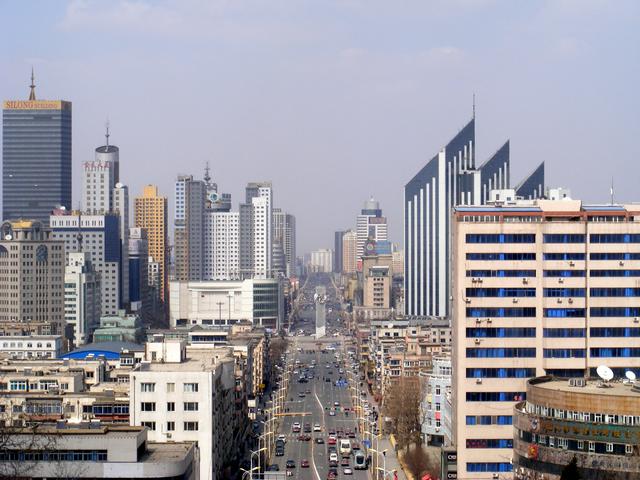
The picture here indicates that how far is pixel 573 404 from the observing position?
39562 millimetres

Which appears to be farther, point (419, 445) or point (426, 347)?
point (426, 347)

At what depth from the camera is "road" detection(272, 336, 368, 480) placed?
65625mm

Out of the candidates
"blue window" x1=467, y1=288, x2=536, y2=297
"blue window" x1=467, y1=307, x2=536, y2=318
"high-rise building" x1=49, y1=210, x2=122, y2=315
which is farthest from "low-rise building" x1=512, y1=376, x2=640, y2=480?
"high-rise building" x1=49, y1=210, x2=122, y2=315

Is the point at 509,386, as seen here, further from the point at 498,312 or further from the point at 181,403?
the point at 181,403

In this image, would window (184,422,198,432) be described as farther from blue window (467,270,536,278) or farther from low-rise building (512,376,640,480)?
low-rise building (512,376,640,480)

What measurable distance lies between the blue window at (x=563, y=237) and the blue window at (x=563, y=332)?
330 cm

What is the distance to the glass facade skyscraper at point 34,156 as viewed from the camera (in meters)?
193

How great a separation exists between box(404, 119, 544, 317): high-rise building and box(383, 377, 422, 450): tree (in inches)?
3724

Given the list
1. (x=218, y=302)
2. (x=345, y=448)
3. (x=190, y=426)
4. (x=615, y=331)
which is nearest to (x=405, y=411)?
(x=345, y=448)

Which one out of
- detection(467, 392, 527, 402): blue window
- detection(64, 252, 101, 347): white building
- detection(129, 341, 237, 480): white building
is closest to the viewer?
detection(129, 341, 237, 480): white building

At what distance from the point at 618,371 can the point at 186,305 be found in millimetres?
110761

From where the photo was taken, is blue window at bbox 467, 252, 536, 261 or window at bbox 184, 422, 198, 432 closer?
window at bbox 184, 422, 198, 432

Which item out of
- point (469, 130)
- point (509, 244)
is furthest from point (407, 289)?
point (509, 244)

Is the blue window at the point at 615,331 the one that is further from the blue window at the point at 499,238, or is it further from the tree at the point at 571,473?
the tree at the point at 571,473
